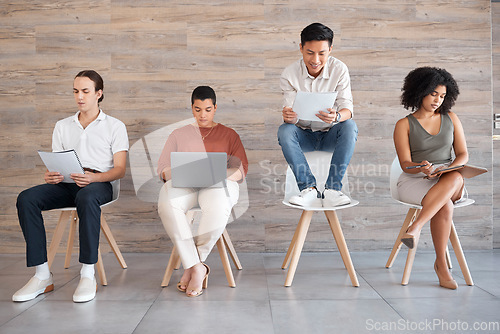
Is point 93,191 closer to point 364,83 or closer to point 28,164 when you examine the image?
point 28,164

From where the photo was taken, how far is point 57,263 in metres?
2.86

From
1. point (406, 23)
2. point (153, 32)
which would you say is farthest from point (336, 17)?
point (153, 32)

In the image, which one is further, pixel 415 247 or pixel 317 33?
pixel 317 33

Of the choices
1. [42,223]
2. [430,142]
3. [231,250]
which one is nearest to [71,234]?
[42,223]

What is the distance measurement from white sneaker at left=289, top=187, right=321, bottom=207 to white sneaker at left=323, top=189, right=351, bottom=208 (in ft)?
0.13

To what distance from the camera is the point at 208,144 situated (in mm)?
2453

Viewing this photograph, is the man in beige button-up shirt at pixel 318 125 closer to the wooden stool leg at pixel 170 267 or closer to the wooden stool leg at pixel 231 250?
the wooden stool leg at pixel 231 250

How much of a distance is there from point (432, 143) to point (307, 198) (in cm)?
82

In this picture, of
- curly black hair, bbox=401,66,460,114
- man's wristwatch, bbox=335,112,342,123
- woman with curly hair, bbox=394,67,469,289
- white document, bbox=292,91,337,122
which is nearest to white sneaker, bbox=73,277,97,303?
white document, bbox=292,91,337,122

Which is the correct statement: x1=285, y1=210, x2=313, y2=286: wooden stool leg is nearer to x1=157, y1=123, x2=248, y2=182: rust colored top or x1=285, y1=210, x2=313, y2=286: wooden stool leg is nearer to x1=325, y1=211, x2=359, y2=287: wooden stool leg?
x1=325, y1=211, x2=359, y2=287: wooden stool leg

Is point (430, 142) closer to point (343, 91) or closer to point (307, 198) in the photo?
point (343, 91)

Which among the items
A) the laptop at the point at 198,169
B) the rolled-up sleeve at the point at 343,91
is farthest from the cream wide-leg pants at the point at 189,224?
the rolled-up sleeve at the point at 343,91

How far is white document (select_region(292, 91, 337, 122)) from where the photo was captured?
216cm

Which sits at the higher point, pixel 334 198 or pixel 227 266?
pixel 334 198
